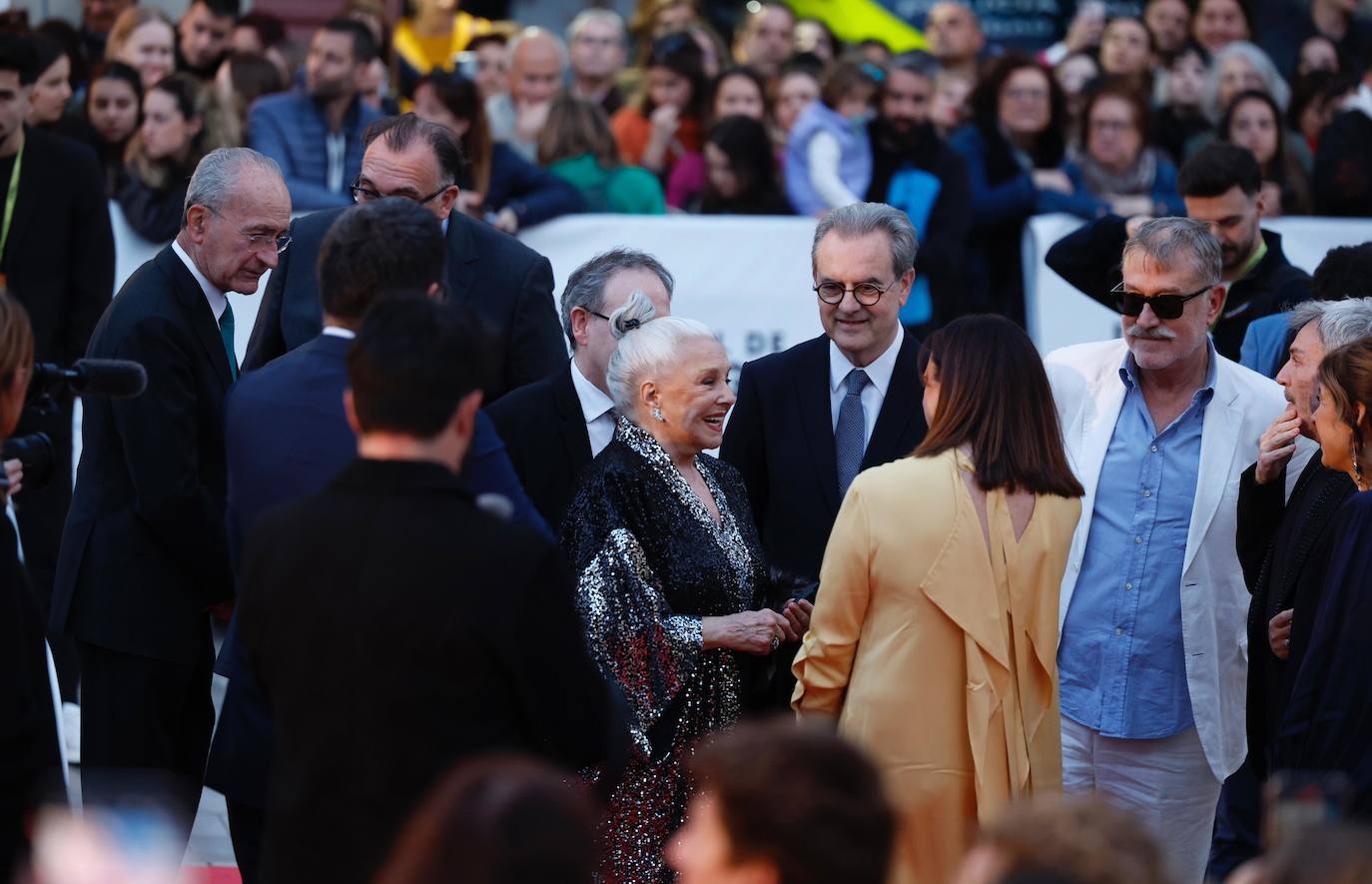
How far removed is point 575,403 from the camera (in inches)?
199

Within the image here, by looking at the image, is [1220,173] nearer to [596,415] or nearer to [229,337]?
[596,415]

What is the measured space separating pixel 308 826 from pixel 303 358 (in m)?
1.03

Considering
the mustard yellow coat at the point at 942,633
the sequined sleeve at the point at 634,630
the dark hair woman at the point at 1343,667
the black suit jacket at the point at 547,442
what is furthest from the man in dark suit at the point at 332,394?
the dark hair woman at the point at 1343,667

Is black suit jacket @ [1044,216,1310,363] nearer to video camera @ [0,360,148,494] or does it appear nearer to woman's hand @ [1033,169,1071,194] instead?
woman's hand @ [1033,169,1071,194]

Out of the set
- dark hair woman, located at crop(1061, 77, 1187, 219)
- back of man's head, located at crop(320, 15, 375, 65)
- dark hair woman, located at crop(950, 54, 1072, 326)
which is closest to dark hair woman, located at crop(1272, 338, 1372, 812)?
dark hair woman, located at crop(950, 54, 1072, 326)

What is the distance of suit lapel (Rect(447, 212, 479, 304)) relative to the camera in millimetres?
5461

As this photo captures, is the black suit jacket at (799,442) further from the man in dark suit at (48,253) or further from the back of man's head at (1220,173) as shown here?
the man in dark suit at (48,253)

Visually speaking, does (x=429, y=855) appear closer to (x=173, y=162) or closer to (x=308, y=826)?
(x=308, y=826)

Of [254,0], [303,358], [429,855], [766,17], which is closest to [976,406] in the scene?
[303,358]

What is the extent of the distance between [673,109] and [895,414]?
5093mm

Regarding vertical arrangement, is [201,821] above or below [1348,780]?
below

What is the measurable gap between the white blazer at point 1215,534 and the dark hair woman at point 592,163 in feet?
Result: 13.3

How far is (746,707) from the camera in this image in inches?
184

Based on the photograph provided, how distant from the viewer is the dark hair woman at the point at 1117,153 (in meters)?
9.56
